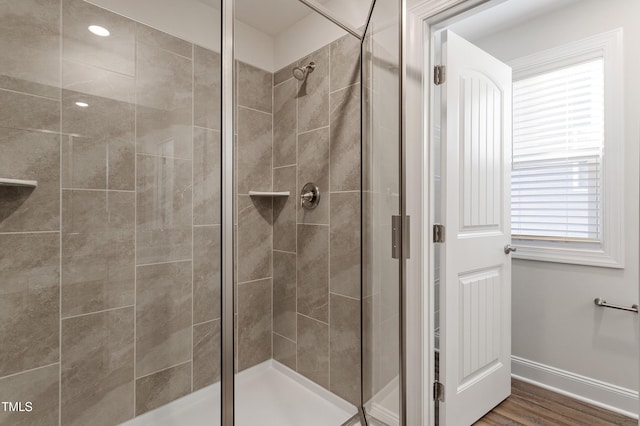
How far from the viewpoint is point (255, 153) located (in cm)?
121

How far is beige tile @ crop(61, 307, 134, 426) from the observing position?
0.93 metres

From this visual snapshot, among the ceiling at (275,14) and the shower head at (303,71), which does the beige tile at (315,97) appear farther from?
the ceiling at (275,14)

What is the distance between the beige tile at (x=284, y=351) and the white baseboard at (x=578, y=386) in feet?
5.34

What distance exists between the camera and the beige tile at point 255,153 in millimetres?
1150

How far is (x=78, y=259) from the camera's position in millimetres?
934

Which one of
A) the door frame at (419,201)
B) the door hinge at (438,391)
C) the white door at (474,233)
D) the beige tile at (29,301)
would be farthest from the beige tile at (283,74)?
the door hinge at (438,391)

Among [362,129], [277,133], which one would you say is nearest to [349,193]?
[362,129]

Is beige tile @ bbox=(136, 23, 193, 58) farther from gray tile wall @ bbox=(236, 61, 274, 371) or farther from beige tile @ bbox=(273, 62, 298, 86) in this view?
beige tile @ bbox=(273, 62, 298, 86)

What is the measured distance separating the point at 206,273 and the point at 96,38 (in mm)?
798

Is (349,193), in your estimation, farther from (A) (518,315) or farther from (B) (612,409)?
(B) (612,409)

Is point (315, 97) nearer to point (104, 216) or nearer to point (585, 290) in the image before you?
point (104, 216)

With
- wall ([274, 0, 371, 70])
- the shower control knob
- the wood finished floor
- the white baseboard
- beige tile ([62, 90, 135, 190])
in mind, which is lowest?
Answer: the wood finished floor

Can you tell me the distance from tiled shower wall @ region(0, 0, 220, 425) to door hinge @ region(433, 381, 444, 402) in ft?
3.37

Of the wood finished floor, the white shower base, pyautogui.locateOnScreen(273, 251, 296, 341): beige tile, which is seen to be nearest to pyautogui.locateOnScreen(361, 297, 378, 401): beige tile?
the white shower base
